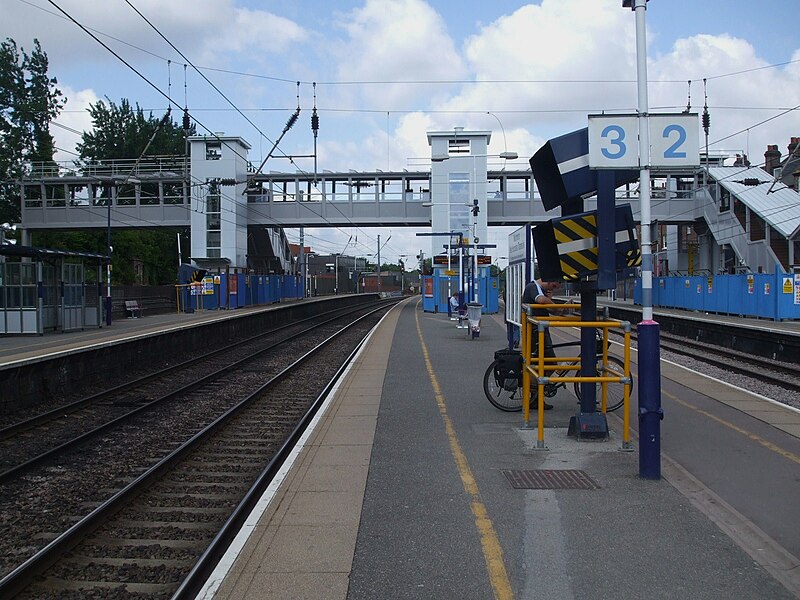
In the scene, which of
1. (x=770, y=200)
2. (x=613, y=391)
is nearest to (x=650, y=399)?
(x=613, y=391)

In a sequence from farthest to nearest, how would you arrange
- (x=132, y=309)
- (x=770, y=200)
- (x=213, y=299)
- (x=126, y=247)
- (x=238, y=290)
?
(x=126, y=247)
(x=238, y=290)
(x=213, y=299)
(x=770, y=200)
(x=132, y=309)

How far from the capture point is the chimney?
53.5 meters

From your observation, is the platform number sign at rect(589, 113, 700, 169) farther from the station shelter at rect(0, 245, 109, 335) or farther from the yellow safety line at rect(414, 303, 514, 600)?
the station shelter at rect(0, 245, 109, 335)

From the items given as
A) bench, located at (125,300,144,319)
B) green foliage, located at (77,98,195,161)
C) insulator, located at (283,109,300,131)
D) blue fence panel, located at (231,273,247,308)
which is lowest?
bench, located at (125,300,144,319)

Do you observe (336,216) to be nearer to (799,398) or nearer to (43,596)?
(799,398)

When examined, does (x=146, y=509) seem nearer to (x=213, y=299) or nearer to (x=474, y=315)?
(x=474, y=315)

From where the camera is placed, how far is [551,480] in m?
6.83

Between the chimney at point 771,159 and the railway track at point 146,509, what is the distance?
51.0 meters

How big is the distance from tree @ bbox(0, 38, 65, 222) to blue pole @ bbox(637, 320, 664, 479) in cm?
5347

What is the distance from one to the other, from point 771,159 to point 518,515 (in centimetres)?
5610

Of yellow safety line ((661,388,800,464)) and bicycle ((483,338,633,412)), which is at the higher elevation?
bicycle ((483,338,633,412))

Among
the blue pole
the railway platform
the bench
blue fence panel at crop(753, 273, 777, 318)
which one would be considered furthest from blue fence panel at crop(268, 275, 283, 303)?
the blue pole

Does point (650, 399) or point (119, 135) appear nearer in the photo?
point (650, 399)

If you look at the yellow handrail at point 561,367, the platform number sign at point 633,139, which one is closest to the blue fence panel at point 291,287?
the yellow handrail at point 561,367
